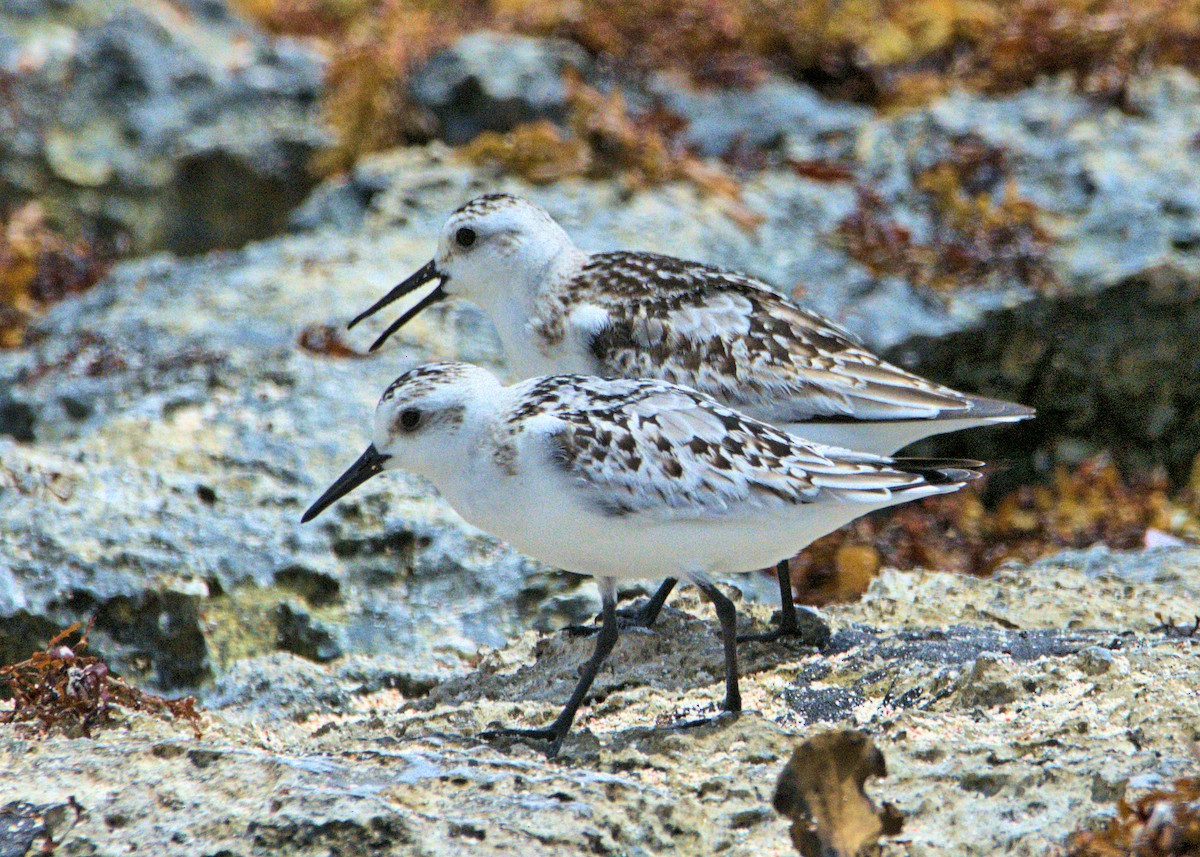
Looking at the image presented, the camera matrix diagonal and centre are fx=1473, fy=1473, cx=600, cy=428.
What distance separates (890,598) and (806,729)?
1.61 m

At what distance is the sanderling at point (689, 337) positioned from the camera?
20.4 feet

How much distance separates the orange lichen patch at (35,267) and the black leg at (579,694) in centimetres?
620

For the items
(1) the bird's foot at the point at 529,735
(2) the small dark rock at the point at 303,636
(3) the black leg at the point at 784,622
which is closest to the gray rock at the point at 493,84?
(2) the small dark rock at the point at 303,636

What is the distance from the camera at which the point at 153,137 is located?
11.7 meters

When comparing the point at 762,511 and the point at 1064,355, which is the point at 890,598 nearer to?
the point at 762,511

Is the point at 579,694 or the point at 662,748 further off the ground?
the point at 579,694

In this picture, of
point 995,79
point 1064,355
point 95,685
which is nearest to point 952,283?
point 1064,355

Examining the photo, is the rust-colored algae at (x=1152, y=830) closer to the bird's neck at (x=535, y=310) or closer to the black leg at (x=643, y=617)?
the black leg at (x=643, y=617)

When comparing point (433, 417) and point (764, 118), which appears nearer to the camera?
point (433, 417)

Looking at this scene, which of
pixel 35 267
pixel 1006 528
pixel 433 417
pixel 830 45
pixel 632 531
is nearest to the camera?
pixel 632 531

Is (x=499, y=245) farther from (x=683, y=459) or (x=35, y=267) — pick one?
(x=35, y=267)

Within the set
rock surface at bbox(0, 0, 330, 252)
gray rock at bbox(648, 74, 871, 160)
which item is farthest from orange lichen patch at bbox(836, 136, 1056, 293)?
rock surface at bbox(0, 0, 330, 252)

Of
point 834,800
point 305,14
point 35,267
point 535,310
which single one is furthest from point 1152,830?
point 305,14

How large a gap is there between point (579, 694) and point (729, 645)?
0.55m
